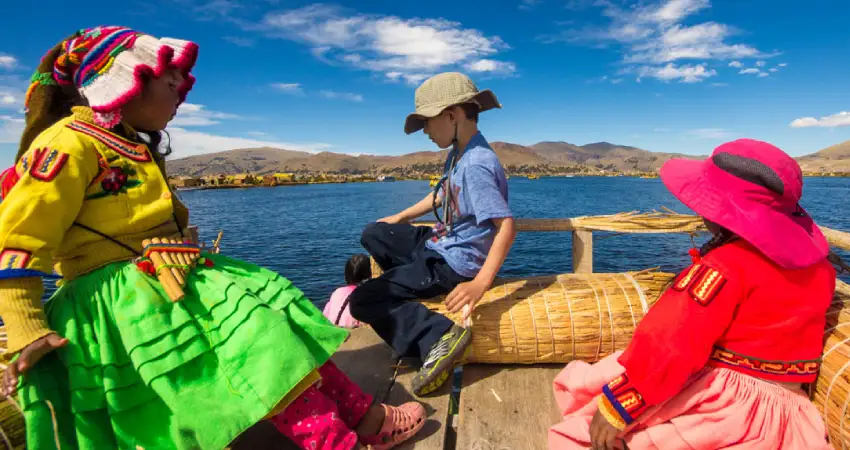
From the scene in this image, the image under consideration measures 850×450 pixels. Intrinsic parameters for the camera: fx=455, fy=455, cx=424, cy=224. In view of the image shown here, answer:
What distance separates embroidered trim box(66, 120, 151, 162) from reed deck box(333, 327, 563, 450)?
202 cm

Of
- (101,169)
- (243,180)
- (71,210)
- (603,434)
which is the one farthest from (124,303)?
(243,180)

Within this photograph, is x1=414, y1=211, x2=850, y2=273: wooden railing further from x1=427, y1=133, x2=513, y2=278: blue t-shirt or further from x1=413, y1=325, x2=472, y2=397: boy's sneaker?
x1=413, y1=325, x2=472, y2=397: boy's sneaker

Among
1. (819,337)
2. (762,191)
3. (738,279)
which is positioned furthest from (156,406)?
(819,337)

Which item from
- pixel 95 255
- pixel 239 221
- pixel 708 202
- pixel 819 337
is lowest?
pixel 239 221

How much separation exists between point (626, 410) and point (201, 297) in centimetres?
194

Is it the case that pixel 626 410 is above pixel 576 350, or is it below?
above

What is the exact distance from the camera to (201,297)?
2.07 m

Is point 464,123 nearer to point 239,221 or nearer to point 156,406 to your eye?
point 156,406

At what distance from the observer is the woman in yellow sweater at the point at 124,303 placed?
1.73 m

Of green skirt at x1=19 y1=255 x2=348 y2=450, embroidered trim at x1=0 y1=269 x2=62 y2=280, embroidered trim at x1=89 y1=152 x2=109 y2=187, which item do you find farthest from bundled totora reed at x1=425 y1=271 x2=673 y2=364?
embroidered trim at x1=0 y1=269 x2=62 y2=280

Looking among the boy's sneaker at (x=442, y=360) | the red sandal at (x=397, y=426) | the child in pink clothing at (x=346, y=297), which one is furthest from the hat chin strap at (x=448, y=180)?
the red sandal at (x=397, y=426)

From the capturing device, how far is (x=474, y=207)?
3.08 meters

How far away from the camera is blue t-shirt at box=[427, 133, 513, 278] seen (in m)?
3.03

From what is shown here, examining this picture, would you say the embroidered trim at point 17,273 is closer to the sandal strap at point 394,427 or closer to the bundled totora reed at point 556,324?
the sandal strap at point 394,427
